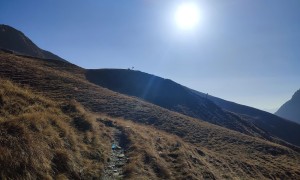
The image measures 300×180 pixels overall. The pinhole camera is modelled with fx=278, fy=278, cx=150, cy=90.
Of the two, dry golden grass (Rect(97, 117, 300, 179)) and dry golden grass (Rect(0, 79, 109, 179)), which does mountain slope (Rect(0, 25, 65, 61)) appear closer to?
dry golden grass (Rect(97, 117, 300, 179))

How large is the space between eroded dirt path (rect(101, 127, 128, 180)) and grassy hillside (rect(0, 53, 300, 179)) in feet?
1.34

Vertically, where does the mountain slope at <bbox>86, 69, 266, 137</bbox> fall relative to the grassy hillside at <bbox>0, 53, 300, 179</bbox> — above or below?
above

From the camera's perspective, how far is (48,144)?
12.4 m

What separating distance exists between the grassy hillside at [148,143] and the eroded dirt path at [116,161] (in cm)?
41

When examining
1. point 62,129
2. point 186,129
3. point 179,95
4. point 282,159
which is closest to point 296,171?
point 282,159

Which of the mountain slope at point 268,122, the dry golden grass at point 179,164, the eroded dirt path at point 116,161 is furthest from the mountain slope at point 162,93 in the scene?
the eroded dirt path at point 116,161

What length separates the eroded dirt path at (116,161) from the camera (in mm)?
14027

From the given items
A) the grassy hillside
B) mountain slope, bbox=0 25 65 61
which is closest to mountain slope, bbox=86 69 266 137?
the grassy hillside

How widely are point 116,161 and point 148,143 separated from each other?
18.8 feet

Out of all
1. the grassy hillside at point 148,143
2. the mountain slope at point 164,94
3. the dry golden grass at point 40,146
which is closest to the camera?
the dry golden grass at point 40,146

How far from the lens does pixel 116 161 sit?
53.5 feet

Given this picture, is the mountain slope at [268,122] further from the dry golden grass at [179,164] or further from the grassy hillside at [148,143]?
the dry golden grass at [179,164]

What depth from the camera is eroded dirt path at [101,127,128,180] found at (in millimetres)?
14027

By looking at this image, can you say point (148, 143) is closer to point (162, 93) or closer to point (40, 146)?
point (40, 146)
